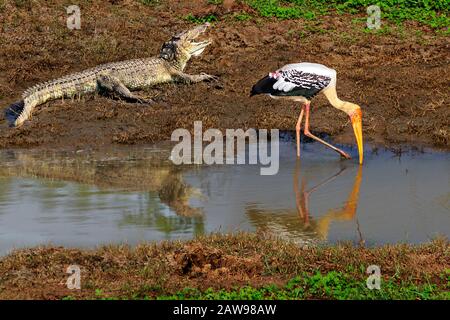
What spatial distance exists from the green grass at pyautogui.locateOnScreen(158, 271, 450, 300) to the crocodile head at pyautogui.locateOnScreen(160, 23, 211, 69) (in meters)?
8.29

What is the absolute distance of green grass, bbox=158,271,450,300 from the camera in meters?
7.00

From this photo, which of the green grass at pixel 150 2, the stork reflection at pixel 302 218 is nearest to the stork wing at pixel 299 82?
the stork reflection at pixel 302 218

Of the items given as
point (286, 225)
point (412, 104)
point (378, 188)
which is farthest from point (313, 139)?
point (286, 225)

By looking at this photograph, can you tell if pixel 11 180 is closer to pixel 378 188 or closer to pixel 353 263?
pixel 378 188

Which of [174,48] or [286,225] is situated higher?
[174,48]

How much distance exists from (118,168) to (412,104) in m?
4.36

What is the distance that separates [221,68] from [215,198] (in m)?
5.15

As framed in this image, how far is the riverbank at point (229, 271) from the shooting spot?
7105 millimetres

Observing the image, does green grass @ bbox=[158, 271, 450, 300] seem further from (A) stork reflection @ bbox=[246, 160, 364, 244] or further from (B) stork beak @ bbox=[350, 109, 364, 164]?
(B) stork beak @ bbox=[350, 109, 364, 164]

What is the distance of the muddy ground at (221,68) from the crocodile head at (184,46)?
0.30 meters

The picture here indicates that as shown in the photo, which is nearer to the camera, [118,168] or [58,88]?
[118,168]

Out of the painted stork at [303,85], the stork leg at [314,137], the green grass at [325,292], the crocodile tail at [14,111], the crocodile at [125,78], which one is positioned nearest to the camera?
the green grass at [325,292]

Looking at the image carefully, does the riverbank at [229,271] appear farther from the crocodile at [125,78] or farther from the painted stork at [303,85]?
the crocodile at [125,78]

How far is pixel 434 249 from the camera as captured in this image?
→ 26.2 feet
